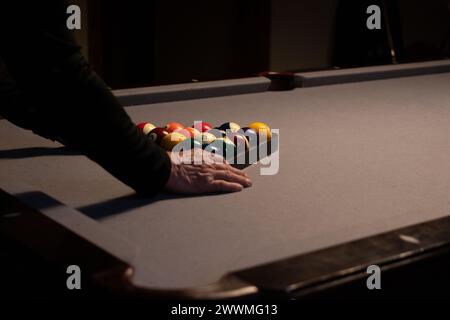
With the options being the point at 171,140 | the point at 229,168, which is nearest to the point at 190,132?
the point at 171,140

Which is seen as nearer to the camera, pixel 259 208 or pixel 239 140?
pixel 259 208

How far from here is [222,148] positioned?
5.68 ft

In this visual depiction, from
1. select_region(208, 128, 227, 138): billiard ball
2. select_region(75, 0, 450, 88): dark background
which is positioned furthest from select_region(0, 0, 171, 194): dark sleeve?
select_region(75, 0, 450, 88): dark background

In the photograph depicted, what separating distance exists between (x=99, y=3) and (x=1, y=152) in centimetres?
306

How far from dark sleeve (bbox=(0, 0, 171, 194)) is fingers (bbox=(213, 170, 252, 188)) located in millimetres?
106

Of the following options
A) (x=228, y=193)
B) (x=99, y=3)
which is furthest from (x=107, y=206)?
(x=99, y=3)

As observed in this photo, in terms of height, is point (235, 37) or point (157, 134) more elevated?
point (235, 37)

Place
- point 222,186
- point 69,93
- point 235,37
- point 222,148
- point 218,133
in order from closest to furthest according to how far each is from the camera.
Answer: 1. point 69,93
2. point 222,186
3. point 222,148
4. point 218,133
5. point 235,37

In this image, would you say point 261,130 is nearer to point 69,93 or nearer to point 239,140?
point 239,140

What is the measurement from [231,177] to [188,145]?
221 millimetres

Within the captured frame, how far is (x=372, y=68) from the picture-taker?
294 centimetres

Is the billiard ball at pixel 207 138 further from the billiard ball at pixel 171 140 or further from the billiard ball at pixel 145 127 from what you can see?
the billiard ball at pixel 145 127

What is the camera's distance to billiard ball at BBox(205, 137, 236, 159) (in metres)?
1.73
